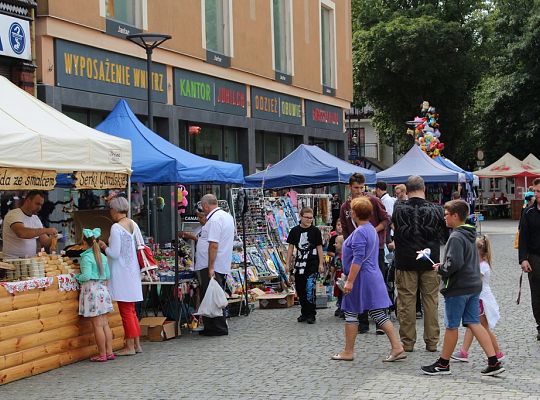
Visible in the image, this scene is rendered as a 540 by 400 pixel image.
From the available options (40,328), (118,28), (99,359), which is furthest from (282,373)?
(118,28)

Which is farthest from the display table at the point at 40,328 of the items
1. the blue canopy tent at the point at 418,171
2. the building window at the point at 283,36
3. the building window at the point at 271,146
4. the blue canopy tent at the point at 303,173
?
the building window at the point at 283,36

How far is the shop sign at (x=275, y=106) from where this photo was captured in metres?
24.5

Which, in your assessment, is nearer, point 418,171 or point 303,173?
point 303,173

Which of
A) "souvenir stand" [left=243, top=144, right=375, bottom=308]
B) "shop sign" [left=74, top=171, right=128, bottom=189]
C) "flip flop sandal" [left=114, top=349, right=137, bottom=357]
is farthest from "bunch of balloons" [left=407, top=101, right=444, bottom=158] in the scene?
"flip flop sandal" [left=114, top=349, right=137, bottom=357]

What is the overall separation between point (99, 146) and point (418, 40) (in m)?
38.0

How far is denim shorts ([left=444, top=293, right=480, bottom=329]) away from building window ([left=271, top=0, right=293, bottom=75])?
17.8 meters

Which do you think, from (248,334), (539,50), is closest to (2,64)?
(248,334)

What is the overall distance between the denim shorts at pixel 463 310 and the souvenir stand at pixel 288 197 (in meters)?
7.41

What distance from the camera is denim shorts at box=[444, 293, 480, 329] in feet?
27.6

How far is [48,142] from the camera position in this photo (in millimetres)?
9516

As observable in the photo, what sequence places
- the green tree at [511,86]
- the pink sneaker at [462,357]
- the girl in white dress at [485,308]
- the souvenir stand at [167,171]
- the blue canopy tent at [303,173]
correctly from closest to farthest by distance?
the girl in white dress at [485,308] → the pink sneaker at [462,357] → the souvenir stand at [167,171] → the blue canopy tent at [303,173] → the green tree at [511,86]

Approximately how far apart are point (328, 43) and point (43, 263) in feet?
70.3

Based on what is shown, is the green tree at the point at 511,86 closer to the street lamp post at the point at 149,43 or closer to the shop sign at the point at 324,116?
the shop sign at the point at 324,116

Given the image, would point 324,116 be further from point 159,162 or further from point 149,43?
point 159,162
